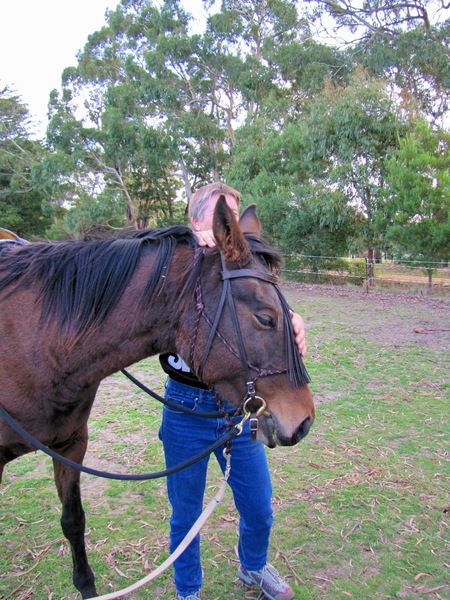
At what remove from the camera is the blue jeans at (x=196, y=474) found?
215 centimetres

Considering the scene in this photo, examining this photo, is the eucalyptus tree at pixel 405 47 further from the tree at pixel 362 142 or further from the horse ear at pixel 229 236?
the horse ear at pixel 229 236

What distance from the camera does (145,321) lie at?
5.85 feet

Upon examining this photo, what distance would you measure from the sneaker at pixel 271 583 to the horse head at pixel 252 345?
4.07 feet

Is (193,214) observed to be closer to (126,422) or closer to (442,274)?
(126,422)

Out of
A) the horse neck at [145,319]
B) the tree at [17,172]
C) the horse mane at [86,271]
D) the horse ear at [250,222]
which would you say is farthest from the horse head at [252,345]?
the tree at [17,172]

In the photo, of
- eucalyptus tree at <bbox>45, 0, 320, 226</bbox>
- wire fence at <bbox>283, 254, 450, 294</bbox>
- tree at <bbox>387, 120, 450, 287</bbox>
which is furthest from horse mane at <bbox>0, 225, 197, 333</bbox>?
eucalyptus tree at <bbox>45, 0, 320, 226</bbox>

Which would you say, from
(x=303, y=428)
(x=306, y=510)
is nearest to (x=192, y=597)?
(x=306, y=510)

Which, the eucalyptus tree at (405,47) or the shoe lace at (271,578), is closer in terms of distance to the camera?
the shoe lace at (271,578)

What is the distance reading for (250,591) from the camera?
2.51 m

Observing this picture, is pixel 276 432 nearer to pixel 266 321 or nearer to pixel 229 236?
pixel 266 321

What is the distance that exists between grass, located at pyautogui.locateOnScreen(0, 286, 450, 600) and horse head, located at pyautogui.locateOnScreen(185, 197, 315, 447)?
1502 mm

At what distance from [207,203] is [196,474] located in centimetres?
143

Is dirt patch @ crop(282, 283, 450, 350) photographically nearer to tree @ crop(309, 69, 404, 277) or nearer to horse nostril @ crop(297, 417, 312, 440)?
tree @ crop(309, 69, 404, 277)

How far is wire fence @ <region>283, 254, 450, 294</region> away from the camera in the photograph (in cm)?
1408
